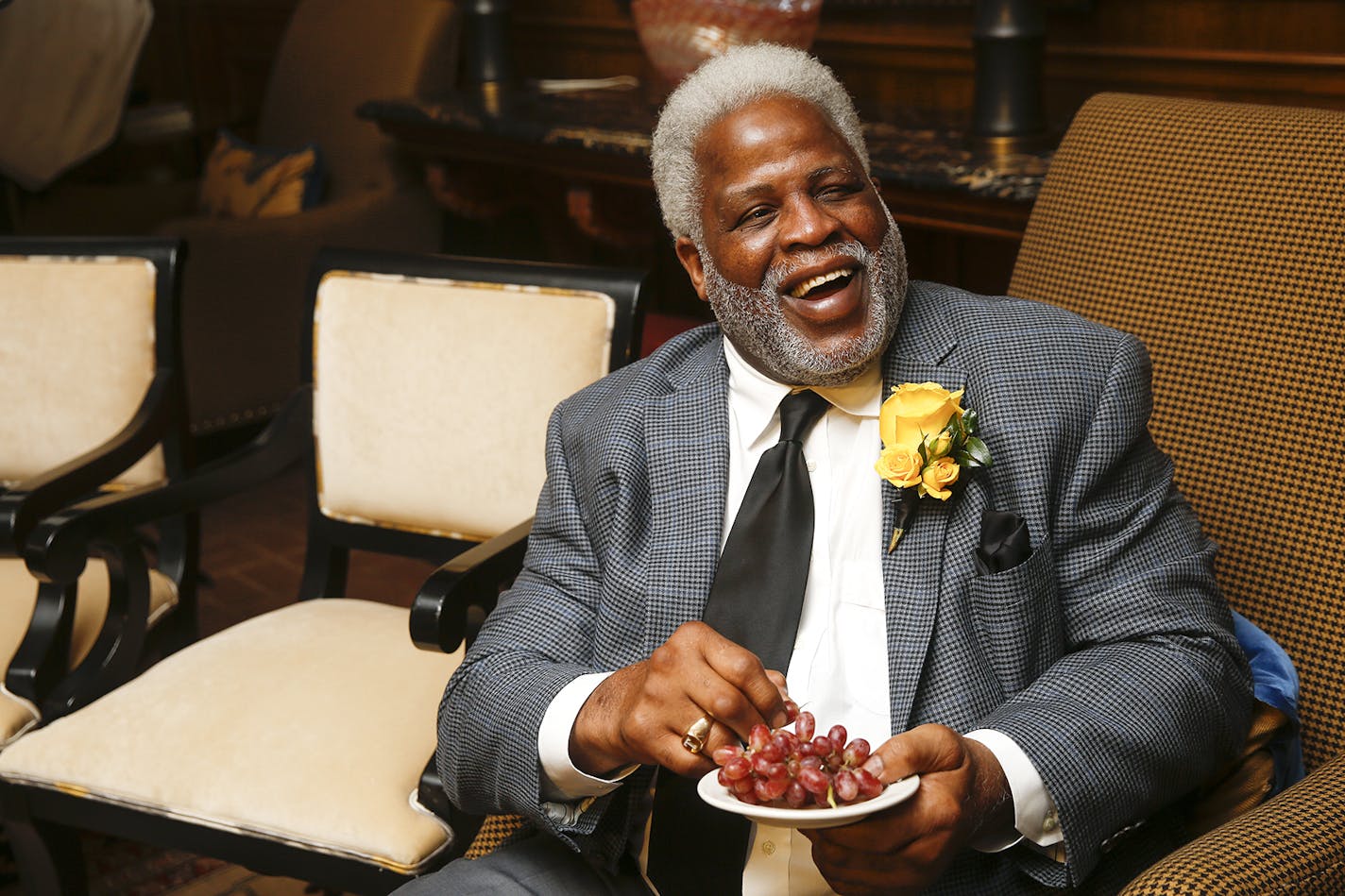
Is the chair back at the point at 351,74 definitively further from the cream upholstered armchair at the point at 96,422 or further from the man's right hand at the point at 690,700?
the man's right hand at the point at 690,700

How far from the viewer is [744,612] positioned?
1510mm

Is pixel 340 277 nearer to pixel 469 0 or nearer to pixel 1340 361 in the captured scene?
pixel 1340 361

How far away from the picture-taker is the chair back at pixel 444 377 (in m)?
2.15

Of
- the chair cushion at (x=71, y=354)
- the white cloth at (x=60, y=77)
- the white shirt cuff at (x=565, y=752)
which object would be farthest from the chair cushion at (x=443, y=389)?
the white cloth at (x=60, y=77)

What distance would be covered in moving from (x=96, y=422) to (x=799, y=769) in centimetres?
192

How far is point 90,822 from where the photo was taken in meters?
1.90

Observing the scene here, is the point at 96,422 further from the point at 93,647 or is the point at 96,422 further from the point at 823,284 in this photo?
the point at 823,284

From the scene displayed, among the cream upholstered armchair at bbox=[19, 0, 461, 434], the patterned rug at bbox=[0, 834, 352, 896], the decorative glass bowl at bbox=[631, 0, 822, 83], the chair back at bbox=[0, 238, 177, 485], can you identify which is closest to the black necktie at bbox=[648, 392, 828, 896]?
the patterned rug at bbox=[0, 834, 352, 896]

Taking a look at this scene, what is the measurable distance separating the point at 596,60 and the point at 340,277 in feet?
7.84

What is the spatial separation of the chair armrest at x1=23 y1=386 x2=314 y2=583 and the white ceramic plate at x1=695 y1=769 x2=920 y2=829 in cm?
131

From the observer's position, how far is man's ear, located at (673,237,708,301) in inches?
67.0

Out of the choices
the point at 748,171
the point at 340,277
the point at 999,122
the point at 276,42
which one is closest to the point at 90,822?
the point at 340,277

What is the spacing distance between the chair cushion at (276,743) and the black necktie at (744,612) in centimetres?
37

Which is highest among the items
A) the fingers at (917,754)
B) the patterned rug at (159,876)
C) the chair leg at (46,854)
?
the fingers at (917,754)
